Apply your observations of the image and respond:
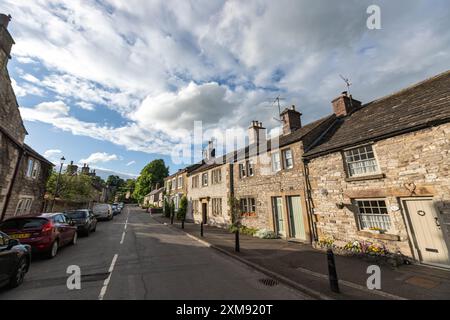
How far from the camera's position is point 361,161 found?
9.59 m

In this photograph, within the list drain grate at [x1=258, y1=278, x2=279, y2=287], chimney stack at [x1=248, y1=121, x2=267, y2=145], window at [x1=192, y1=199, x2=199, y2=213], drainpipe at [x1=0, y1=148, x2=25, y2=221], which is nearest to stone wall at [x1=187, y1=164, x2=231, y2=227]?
Answer: window at [x1=192, y1=199, x2=199, y2=213]

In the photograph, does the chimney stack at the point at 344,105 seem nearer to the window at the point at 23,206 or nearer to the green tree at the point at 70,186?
the window at the point at 23,206

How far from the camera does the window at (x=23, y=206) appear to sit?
1444 centimetres

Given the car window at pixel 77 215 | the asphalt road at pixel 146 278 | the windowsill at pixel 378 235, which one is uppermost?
the car window at pixel 77 215

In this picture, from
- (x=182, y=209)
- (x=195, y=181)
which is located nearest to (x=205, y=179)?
(x=195, y=181)

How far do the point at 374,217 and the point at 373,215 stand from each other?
3.4 inches

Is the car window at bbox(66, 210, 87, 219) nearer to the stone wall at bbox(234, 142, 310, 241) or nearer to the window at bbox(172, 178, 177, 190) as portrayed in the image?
the stone wall at bbox(234, 142, 310, 241)

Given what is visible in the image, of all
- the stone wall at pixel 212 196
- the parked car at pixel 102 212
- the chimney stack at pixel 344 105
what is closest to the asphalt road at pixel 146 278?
the stone wall at pixel 212 196

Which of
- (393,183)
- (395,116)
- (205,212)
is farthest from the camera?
(205,212)

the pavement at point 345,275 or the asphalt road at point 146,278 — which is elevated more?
the asphalt road at point 146,278

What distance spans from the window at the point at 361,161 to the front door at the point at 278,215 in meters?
4.94

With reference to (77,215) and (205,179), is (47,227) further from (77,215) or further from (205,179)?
(205,179)

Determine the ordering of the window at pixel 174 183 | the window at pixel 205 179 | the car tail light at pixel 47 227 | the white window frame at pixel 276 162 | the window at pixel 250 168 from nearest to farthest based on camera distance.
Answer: the car tail light at pixel 47 227, the white window frame at pixel 276 162, the window at pixel 250 168, the window at pixel 205 179, the window at pixel 174 183

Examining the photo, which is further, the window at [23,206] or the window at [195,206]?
the window at [195,206]
